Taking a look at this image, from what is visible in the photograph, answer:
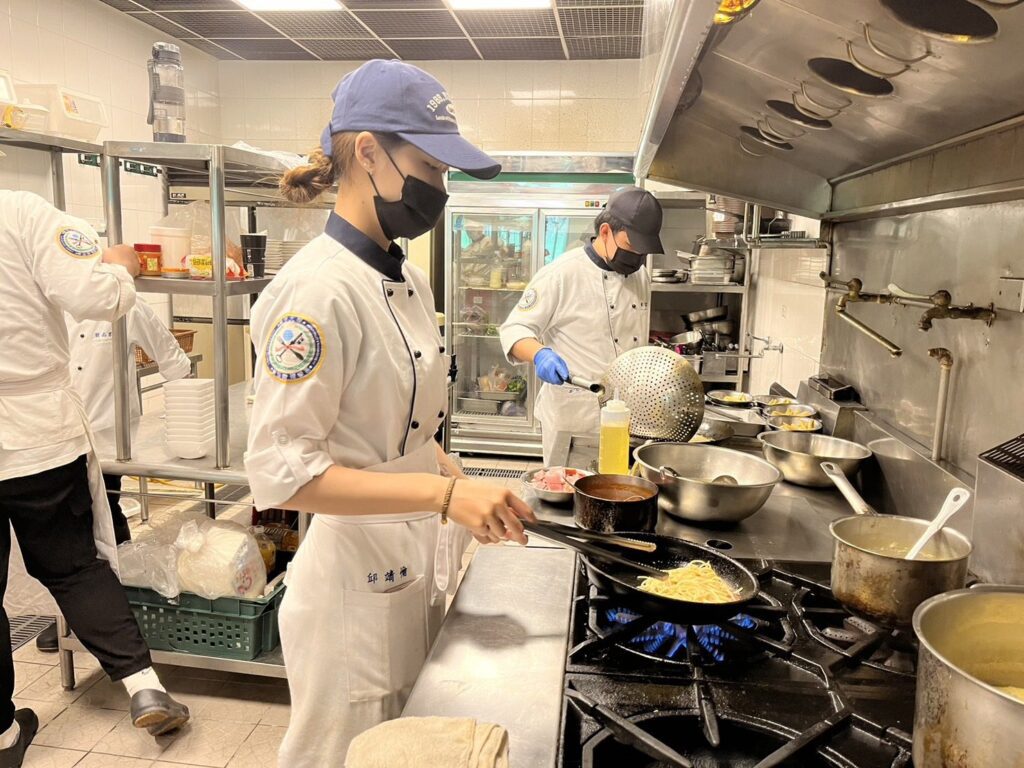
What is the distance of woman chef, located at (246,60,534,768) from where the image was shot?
1.28 meters

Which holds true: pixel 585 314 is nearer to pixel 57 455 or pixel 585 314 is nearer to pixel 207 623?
pixel 207 623

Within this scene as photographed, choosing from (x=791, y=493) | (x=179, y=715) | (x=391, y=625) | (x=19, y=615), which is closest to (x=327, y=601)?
(x=391, y=625)

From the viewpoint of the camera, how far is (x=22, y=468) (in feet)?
7.56

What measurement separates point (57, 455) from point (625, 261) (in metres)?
2.18

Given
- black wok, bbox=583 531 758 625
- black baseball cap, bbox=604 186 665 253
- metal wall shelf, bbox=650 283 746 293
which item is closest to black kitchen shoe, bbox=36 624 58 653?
black wok, bbox=583 531 758 625

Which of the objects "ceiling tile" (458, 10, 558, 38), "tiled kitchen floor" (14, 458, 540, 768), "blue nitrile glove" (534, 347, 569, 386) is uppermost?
"ceiling tile" (458, 10, 558, 38)

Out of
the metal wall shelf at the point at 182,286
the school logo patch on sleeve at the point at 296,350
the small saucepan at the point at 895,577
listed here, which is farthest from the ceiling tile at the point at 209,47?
the small saucepan at the point at 895,577

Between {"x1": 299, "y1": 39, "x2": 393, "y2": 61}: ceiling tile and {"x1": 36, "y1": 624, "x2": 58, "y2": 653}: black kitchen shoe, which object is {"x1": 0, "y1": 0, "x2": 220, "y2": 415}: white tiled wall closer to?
{"x1": 299, "y1": 39, "x2": 393, "y2": 61}: ceiling tile

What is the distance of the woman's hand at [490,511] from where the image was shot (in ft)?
3.93

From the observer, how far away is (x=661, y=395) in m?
2.01

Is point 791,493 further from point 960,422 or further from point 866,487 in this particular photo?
point 960,422

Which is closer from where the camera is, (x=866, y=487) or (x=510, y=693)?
(x=510, y=693)

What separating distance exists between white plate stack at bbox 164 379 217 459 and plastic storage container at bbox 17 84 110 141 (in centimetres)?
179

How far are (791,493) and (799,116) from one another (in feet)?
3.19
